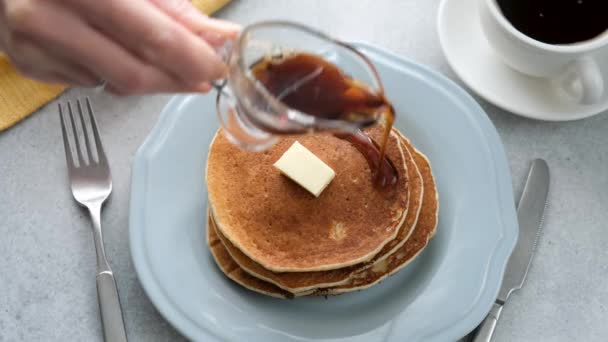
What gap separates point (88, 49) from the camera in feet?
3.73

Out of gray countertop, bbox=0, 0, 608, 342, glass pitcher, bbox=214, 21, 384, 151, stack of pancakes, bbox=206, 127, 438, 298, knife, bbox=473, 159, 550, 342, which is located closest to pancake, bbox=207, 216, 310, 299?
stack of pancakes, bbox=206, 127, 438, 298

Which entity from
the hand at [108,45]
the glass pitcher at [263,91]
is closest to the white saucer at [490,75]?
the glass pitcher at [263,91]

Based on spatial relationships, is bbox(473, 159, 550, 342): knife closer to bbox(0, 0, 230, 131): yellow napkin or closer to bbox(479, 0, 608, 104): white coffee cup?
bbox(479, 0, 608, 104): white coffee cup

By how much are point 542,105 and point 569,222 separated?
350 mm

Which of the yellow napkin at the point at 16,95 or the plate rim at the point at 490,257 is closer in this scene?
the plate rim at the point at 490,257

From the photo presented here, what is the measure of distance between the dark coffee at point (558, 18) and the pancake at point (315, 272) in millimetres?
564

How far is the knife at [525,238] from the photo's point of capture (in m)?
1.68

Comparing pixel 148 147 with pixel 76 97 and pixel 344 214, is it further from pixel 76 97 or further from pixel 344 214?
pixel 344 214

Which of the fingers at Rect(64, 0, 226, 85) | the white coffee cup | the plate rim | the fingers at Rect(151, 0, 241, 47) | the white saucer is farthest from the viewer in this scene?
the white saucer

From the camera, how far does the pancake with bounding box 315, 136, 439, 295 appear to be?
5.44 feet

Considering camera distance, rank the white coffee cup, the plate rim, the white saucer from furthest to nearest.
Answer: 1. the white saucer
2. the white coffee cup
3. the plate rim

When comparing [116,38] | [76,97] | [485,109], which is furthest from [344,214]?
[76,97]

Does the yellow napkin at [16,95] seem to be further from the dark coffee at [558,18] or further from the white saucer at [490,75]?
the dark coffee at [558,18]

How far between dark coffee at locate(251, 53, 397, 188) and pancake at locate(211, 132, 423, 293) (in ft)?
1.26
